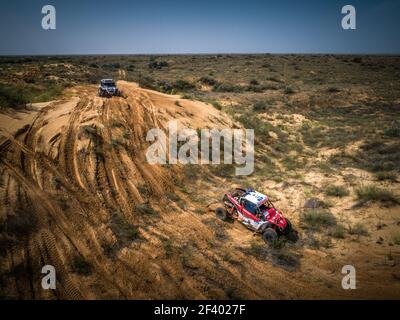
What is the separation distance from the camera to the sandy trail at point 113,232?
9070mm

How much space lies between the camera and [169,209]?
45.0 feet

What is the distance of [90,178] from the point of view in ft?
45.3

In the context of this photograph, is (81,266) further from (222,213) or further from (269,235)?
(269,235)

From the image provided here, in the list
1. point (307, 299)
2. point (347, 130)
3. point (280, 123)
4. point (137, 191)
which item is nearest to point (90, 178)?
point (137, 191)

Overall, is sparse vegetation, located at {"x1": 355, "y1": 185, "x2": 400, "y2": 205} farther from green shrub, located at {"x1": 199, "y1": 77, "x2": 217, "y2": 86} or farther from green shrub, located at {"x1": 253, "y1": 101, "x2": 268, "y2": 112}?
green shrub, located at {"x1": 199, "y1": 77, "x2": 217, "y2": 86}

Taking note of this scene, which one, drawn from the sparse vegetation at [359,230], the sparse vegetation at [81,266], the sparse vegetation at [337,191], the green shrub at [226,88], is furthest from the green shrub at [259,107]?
the sparse vegetation at [81,266]

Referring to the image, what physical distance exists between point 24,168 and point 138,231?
6.02 metres

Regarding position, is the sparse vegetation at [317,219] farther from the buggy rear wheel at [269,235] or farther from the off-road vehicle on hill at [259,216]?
the buggy rear wheel at [269,235]

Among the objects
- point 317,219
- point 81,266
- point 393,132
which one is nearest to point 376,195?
point 317,219

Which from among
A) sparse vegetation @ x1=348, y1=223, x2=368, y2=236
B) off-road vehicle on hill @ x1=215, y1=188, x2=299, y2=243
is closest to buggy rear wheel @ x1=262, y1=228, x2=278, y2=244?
off-road vehicle on hill @ x1=215, y1=188, x2=299, y2=243

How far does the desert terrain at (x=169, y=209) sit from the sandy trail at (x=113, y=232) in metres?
0.05

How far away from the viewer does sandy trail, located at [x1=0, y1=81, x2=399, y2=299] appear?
907 centimetres

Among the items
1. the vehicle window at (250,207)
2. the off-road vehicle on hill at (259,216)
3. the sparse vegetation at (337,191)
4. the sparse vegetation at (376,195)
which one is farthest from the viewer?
the sparse vegetation at (337,191)
